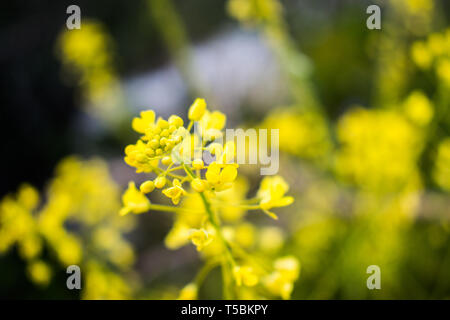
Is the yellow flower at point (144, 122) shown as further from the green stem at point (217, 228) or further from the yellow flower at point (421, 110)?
the yellow flower at point (421, 110)

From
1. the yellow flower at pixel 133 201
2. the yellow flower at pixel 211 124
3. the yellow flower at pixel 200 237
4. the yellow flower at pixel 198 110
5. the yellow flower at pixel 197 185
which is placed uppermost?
the yellow flower at pixel 198 110

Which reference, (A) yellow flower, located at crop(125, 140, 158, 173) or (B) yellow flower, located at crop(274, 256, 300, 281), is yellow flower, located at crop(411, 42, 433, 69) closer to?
(B) yellow flower, located at crop(274, 256, 300, 281)

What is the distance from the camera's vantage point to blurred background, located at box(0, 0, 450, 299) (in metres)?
1.50

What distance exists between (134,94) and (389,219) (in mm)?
3064

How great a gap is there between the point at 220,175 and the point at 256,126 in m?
1.97

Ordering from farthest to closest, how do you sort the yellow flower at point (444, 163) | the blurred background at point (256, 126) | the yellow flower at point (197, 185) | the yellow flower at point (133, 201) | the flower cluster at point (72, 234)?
the blurred background at point (256, 126)
the yellow flower at point (444, 163)
the flower cluster at point (72, 234)
the yellow flower at point (133, 201)
the yellow flower at point (197, 185)

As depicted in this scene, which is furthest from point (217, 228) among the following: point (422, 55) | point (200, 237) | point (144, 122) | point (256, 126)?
point (256, 126)

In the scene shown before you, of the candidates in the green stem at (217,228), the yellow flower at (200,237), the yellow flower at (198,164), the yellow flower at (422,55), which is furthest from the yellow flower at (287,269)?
the yellow flower at (422,55)

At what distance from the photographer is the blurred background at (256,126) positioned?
4.92 ft

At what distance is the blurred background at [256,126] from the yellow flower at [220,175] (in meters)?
0.52

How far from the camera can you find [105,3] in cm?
388

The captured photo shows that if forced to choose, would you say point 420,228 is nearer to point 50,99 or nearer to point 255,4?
point 255,4
